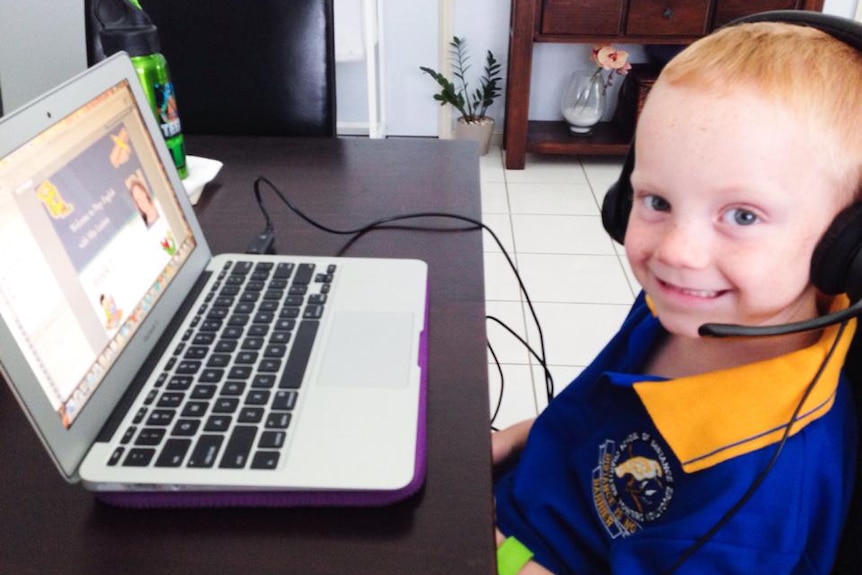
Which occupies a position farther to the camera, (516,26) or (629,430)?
(516,26)

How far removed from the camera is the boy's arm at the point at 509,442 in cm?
90

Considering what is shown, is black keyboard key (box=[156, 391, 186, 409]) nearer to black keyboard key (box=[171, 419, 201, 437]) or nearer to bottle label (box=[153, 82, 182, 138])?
black keyboard key (box=[171, 419, 201, 437])

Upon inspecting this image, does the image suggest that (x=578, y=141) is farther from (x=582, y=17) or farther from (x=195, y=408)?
(x=195, y=408)

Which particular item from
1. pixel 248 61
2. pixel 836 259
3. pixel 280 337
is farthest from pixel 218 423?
pixel 248 61

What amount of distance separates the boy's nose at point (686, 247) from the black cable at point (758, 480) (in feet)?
0.39

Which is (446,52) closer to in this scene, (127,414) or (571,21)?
(571,21)

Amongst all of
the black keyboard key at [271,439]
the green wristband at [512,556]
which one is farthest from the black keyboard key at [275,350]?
the green wristband at [512,556]

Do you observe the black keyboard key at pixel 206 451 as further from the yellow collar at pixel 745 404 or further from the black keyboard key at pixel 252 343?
the yellow collar at pixel 745 404

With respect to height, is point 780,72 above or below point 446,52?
above

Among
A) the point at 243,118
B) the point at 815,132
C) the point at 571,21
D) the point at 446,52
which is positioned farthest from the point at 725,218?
the point at 446,52

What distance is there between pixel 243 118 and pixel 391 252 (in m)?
0.65

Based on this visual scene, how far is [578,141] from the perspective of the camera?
2.88 meters

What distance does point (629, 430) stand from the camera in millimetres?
704

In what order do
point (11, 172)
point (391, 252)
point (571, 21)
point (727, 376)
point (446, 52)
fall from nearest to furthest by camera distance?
1. point (11, 172)
2. point (727, 376)
3. point (391, 252)
4. point (571, 21)
5. point (446, 52)
